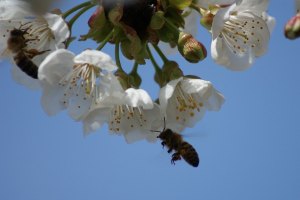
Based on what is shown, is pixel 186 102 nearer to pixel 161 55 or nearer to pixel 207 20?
pixel 161 55

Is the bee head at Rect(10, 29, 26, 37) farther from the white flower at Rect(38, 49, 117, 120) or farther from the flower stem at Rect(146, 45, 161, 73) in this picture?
the flower stem at Rect(146, 45, 161, 73)

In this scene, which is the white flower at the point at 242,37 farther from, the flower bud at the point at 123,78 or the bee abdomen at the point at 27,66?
the bee abdomen at the point at 27,66

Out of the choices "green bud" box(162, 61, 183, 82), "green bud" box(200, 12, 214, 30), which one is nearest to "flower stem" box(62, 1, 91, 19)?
"green bud" box(162, 61, 183, 82)

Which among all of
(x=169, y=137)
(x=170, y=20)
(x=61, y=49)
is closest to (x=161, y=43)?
(x=170, y=20)

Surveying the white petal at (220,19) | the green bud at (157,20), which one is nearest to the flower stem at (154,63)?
the green bud at (157,20)

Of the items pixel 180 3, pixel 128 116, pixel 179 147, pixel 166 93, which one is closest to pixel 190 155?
pixel 179 147

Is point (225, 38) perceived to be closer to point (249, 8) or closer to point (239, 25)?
point (239, 25)
